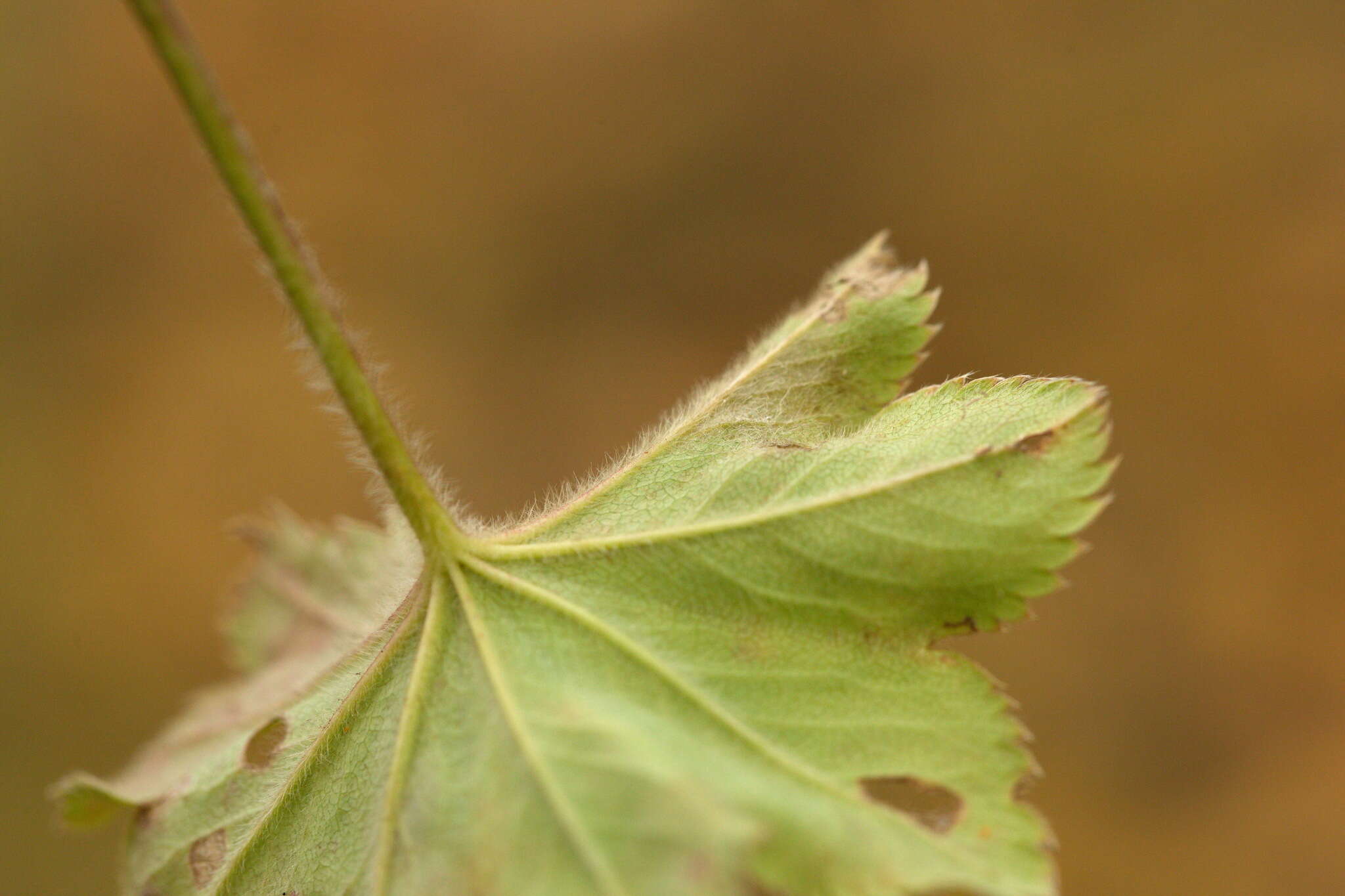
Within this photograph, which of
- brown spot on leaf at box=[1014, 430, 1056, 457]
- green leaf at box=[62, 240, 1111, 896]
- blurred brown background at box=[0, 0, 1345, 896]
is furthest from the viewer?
blurred brown background at box=[0, 0, 1345, 896]

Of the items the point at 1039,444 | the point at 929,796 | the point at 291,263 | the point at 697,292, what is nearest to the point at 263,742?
the point at 291,263

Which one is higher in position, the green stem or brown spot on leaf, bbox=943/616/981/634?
the green stem

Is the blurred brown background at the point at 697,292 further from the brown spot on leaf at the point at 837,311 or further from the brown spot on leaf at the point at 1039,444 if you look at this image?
the brown spot on leaf at the point at 1039,444

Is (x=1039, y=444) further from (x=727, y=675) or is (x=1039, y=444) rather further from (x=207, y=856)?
(x=207, y=856)

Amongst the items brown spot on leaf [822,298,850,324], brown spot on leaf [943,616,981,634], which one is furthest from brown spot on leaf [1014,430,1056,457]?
brown spot on leaf [822,298,850,324]

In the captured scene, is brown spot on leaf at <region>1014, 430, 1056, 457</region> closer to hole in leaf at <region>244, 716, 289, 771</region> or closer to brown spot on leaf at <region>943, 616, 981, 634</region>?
brown spot on leaf at <region>943, 616, 981, 634</region>

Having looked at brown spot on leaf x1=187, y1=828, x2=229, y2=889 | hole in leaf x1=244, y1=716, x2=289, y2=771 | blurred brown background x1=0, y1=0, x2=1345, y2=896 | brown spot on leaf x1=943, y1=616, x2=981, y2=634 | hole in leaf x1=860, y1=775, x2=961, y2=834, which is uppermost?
blurred brown background x1=0, y1=0, x2=1345, y2=896

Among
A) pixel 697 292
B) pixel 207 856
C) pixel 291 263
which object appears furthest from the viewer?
pixel 697 292

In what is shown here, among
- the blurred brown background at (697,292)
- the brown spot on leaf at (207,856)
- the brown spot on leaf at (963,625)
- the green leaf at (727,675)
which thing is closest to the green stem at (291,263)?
the green leaf at (727,675)

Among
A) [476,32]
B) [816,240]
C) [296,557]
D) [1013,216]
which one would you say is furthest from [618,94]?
[296,557]
